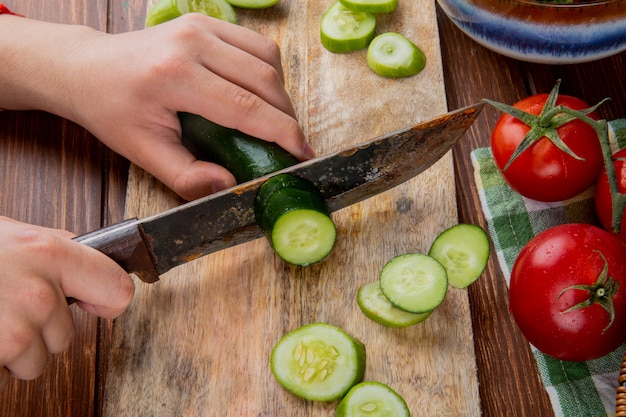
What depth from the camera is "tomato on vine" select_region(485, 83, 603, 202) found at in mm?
1873

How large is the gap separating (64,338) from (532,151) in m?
1.27

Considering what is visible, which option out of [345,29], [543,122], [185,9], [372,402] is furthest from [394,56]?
[372,402]

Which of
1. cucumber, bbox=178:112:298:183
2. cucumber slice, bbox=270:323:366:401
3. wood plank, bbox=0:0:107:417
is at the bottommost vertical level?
wood plank, bbox=0:0:107:417

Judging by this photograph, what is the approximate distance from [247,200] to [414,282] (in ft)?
1.52

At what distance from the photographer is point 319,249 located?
1833 mm

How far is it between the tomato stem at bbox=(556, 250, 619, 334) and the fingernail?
0.75m

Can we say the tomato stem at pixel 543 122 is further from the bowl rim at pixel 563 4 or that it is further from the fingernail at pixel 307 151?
the fingernail at pixel 307 151

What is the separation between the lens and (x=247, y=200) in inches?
71.3

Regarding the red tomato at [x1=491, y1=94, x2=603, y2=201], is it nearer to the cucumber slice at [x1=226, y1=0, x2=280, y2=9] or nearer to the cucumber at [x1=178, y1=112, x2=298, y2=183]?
the cucumber at [x1=178, y1=112, x2=298, y2=183]

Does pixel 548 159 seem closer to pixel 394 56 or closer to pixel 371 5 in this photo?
pixel 394 56

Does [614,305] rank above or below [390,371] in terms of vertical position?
above

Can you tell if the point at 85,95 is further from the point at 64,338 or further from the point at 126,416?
the point at 126,416

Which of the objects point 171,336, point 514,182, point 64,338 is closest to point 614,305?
point 514,182

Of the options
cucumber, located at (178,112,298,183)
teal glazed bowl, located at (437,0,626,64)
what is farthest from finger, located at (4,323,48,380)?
teal glazed bowl, located at (437,0,626,64)
